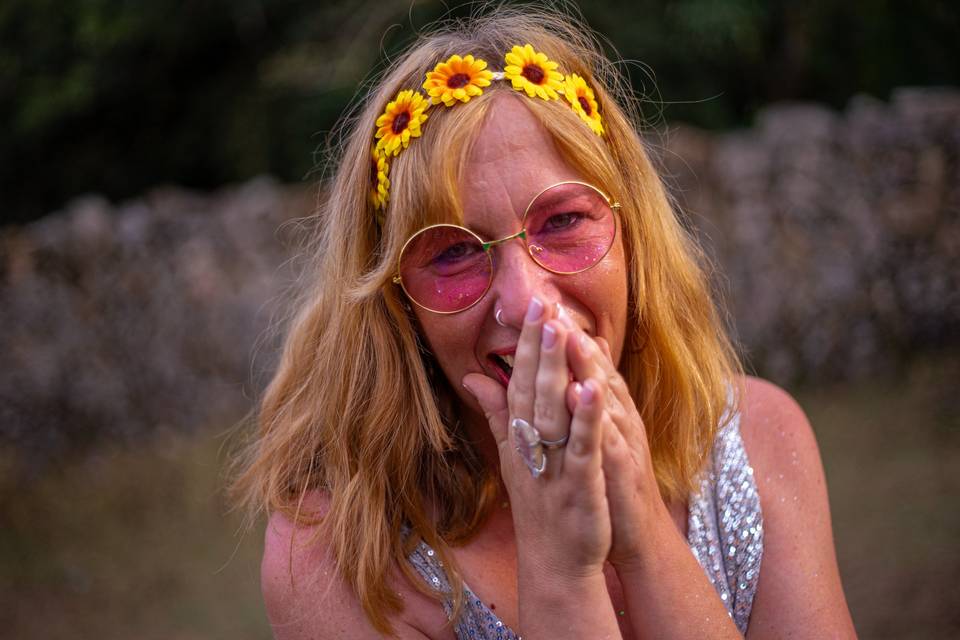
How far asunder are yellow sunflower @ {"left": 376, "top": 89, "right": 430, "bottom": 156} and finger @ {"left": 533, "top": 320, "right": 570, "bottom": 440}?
531mm

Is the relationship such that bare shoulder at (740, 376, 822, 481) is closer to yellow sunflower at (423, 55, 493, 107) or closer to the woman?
the woman

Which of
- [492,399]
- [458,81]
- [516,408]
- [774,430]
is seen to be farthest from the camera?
[774,430]

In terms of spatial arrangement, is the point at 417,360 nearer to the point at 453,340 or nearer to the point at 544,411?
the point at 453,340

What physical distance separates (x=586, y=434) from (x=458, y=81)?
29.0 inches

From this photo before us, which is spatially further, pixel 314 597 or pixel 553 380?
pixel 314 597

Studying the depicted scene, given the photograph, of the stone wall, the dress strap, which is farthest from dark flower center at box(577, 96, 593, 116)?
the stone wall

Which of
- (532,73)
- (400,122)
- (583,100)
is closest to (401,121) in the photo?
(400,122)


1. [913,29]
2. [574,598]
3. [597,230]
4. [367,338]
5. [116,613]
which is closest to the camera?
[574,598]

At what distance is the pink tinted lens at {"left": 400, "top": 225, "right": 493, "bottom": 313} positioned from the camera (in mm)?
1716

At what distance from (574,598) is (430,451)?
0.48 meters

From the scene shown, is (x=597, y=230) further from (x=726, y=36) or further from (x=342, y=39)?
(x=342, y=39)

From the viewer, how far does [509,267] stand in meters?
1.70

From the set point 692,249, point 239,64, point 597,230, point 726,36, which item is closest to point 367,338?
point 597,230

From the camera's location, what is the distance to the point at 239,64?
6957mm
